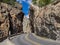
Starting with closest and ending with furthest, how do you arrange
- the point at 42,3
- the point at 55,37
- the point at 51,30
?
the point at 55,37 < the point at 51,30 < the point at 42,3

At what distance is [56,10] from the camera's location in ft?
137

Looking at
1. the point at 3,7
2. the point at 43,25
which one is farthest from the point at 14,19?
the point at 43,25

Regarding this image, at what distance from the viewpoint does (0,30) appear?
230ft

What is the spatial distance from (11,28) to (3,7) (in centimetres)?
1188

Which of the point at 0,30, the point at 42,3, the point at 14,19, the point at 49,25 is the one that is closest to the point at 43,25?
the point at 49,25

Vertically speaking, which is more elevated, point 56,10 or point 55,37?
point 56,10

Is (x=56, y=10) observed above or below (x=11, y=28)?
above

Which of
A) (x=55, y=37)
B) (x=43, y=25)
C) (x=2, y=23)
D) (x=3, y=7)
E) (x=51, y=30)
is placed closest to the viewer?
(x=55, y=37)

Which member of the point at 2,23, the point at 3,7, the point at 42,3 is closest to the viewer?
the point at 42,3

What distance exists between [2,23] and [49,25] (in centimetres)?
3163

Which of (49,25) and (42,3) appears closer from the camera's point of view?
(49,25)

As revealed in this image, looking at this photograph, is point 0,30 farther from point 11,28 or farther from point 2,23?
point 11,28

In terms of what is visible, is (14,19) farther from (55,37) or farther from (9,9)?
(55,37)

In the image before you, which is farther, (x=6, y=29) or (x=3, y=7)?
(x=3, y=7)
